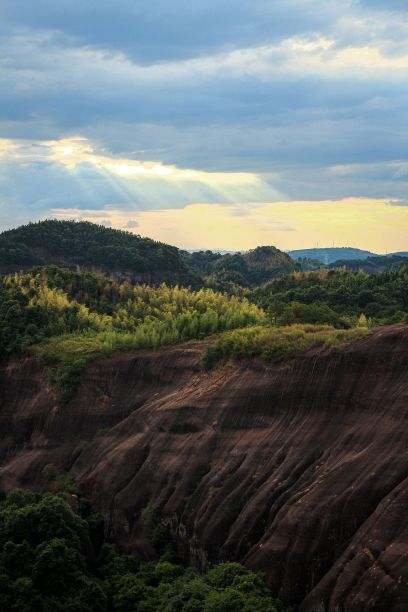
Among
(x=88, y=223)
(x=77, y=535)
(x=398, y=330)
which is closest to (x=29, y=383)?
(x=77, y=535)

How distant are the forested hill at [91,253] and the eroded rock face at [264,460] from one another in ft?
217

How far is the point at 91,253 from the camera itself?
113 metres

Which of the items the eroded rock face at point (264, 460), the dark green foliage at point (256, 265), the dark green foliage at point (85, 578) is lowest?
the dark green foliage at point (85, 578)

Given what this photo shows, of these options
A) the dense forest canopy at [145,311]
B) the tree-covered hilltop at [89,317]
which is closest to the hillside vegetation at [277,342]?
the dense forest canopy at [145,311]

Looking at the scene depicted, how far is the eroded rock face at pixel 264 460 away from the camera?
2384 centimetres

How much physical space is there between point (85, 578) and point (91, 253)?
87369 millimetres

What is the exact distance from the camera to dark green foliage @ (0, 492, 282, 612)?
2494cm

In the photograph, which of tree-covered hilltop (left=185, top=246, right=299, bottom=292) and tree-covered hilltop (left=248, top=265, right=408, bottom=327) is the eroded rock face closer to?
tree-covered hilltop (left=248, top=265, right=408, bottom=327)

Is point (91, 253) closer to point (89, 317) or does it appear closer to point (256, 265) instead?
point (256, 265)

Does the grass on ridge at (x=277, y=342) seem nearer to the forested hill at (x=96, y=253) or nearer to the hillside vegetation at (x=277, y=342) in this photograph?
the hillside vegetation at (x=277, y=342)

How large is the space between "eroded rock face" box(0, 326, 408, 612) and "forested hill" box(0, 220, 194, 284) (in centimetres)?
6613

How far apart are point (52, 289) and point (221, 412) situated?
3088 centimetres

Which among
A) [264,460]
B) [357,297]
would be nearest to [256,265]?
[357,297]

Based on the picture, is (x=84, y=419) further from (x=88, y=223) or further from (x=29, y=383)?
(x=88, y=223)
